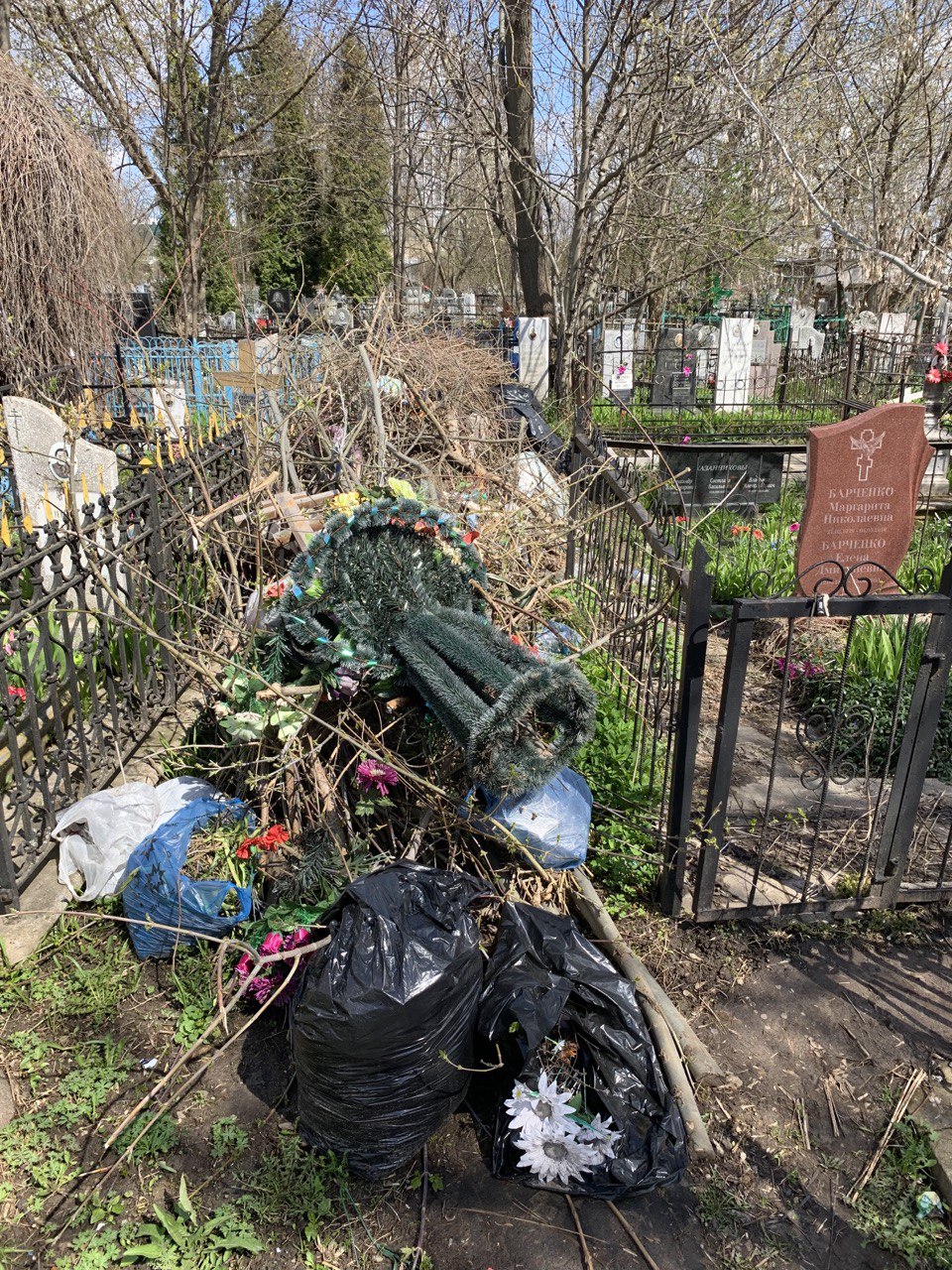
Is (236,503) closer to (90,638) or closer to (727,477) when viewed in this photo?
(90,638)


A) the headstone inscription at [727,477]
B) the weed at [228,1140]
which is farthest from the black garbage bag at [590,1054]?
the headstone inscription at [727,477]

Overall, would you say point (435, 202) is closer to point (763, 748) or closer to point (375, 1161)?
point (763, 748)

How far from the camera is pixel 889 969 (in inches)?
120

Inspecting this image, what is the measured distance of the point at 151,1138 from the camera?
2350mm

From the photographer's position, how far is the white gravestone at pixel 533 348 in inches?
422

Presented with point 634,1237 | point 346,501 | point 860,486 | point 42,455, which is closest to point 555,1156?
point 634,1237

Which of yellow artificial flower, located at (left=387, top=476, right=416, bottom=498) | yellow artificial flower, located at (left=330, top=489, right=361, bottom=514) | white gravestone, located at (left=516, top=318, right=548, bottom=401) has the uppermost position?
white gravestone, located at (left=516, top=318, right=548, bottom=401)

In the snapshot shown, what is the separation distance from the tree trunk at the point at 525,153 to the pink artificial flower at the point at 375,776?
874cm

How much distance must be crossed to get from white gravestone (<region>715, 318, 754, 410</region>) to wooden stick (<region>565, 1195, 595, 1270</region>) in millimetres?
14900

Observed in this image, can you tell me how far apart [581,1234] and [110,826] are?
2.05 m

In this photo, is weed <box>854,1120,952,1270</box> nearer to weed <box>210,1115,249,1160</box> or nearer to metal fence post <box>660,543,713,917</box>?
metal fence post <box>660,543,713,917</box>

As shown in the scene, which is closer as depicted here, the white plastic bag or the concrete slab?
the concrete slab

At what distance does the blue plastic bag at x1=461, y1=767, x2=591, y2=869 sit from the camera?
115 inches

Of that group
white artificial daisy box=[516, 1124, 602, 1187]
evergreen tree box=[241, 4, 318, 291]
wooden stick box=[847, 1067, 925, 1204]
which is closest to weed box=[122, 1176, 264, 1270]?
white artificial daisy box=[516, 1124, 602, 1187]
